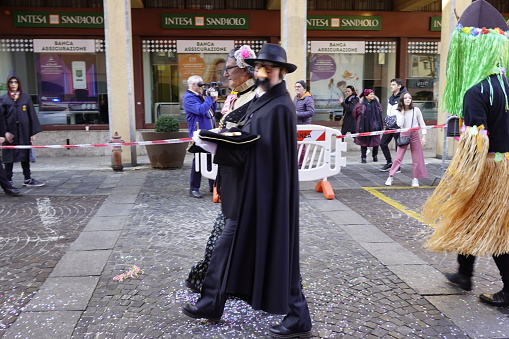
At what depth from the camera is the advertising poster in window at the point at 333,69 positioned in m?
13.3

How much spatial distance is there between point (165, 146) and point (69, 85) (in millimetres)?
4305

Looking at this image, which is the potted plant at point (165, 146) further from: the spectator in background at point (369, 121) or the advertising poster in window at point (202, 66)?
the spectator in background at point (369, 121)

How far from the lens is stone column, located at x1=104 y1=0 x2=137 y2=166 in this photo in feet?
33.1

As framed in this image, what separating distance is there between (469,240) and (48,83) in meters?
11.5

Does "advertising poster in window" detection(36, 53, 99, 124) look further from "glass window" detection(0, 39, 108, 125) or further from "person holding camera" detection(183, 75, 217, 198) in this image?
"person holding camera" detection(183, 75, 217, 198)

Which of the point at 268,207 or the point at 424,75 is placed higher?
A: the point at 424,75

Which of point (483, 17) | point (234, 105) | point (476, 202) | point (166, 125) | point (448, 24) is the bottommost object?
point (476, 202)

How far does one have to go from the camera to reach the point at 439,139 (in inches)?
448

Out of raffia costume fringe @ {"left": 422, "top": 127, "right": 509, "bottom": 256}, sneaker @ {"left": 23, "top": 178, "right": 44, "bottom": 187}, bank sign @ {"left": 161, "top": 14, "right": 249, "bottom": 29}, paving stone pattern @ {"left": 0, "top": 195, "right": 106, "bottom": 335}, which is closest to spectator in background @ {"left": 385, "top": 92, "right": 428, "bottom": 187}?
raffia costume fringe @ {"left": 422, "top": 127, "right": 509, "bottom": 256}

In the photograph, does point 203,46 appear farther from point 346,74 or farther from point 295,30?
point 346,74

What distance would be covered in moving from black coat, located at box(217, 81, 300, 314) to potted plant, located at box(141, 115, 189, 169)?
7063 mm

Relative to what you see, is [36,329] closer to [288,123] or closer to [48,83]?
[288,123]

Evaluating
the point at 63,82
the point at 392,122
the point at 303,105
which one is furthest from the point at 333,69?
the point at 63,82

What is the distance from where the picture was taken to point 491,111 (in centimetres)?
359
